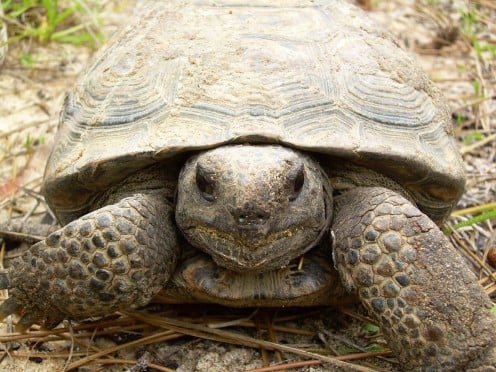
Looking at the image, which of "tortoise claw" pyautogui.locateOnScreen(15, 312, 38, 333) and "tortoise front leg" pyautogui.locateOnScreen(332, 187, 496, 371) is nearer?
"tortoise front leg" pyautogui.locateOnScreen(332, 187, 496, 371)

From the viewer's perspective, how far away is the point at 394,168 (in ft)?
8.71

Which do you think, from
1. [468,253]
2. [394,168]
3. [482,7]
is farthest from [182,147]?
[482,7]

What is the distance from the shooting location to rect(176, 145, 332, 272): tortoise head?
2230 mm

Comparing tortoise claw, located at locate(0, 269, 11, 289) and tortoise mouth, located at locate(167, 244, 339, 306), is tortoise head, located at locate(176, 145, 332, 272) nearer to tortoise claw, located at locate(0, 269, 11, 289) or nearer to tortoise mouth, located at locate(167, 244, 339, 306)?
tortoise mouth, located at locate(167, 244, 339, 306)

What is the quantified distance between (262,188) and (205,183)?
0.24 m

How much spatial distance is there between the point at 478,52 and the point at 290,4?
7.47 feet

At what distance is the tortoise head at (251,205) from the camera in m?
2.23

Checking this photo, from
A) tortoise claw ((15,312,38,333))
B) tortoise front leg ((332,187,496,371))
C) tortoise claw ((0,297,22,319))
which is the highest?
tortoise front leg ((332,187,496,371))

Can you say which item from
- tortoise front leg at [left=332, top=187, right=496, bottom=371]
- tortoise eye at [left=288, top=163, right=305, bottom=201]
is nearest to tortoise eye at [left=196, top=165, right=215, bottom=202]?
tortoise eye at [left=288, top=163, right=305, bottom=201]

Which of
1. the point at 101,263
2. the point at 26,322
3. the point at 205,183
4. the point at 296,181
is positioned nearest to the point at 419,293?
the point at 296,181

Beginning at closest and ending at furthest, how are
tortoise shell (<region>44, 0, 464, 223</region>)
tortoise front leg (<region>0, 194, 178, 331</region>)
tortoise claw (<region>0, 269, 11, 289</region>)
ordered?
tortoise front leg (<region>0, 194, 178, 331</region>)
tortoise shell (<region>44, 0, 464, 223</region>)
tortoise claw (<region>0, 269, 11, 289</region>)

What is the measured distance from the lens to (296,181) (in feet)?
7.73

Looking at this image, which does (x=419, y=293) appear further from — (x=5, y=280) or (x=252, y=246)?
(x=5, y=280)

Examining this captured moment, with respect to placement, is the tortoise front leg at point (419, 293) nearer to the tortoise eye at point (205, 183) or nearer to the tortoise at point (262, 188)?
the tortoise at point (262, 188)
